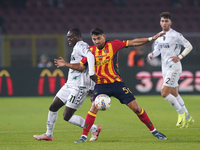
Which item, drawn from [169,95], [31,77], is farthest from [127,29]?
[169,95]

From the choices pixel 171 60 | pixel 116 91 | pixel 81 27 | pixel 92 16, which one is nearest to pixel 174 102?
pixel 171 60

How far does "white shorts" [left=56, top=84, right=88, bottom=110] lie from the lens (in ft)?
20.7

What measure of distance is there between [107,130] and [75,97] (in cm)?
152

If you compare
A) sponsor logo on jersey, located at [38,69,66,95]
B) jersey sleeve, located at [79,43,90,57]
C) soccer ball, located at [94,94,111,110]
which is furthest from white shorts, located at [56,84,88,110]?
sponsor logo on jersey, located at [38,69,66,95]

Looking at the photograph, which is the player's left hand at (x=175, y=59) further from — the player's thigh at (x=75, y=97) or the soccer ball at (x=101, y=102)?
the soccer ball at (x=101, y=102)

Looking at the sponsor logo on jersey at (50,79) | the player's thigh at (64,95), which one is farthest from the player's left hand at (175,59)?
the sponsor logo on jersey at (50,79)

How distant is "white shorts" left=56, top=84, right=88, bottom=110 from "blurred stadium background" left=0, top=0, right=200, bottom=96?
8087mm

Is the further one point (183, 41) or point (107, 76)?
point (183, 41)

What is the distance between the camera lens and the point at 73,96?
6340 mm

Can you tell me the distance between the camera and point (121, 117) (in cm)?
960

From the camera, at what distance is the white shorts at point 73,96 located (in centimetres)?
632

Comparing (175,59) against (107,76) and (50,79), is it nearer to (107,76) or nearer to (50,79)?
(107,76)

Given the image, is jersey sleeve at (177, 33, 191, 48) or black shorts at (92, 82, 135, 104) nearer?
black shorts at (92, 82, 135, 104)

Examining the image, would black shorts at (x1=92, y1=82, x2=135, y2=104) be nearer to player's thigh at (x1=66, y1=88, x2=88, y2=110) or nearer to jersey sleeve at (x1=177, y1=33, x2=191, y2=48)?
player's thigh at (x1=66, y1=88, x2=88, y2=110)
